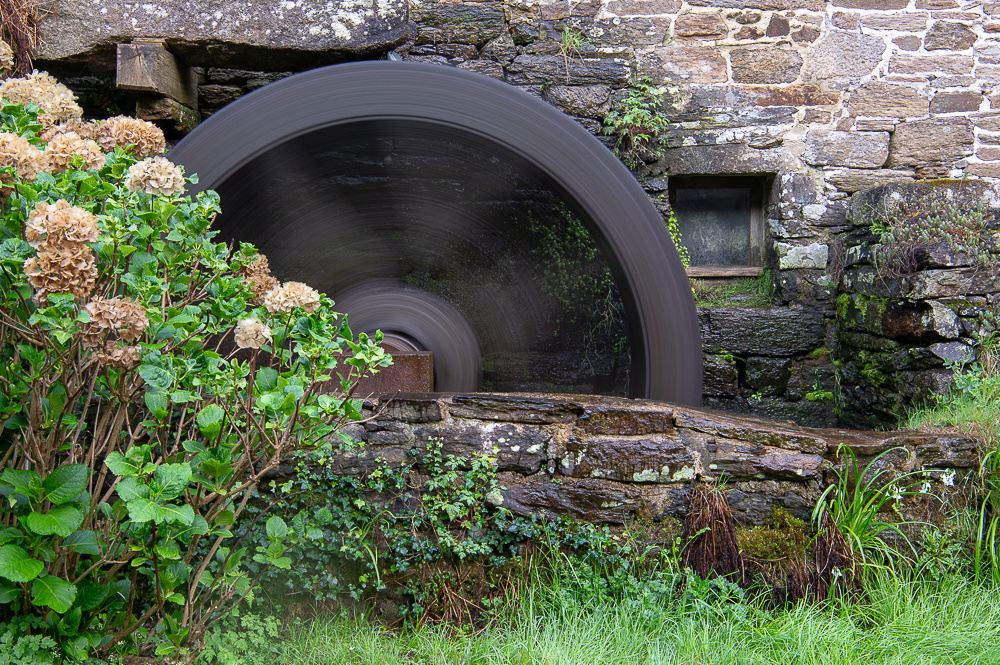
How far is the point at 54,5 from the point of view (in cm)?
197

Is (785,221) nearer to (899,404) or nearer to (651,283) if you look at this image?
(899,404)

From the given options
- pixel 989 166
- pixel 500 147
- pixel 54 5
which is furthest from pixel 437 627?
pixel 989 166

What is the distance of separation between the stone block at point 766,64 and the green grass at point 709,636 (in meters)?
2.69

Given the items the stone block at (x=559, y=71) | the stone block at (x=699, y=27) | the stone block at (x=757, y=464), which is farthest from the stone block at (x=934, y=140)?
the stone block at (x=757, y=464)

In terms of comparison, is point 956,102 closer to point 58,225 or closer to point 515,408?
point 515,408

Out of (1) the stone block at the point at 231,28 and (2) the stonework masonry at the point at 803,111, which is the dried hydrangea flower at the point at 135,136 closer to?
(1) the stone block at the point at 231,28

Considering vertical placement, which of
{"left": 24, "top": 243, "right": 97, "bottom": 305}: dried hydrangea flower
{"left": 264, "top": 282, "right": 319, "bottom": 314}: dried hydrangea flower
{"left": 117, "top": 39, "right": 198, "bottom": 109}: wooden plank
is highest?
{"left": 117, "top": 39, "right": 198, "bottom": 109}: wooden plank

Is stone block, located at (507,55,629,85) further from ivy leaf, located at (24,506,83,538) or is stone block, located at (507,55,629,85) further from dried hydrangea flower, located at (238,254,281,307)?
ivy leaf, located at (24,506,83,538)

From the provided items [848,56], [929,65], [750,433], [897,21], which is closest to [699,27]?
[848,56]

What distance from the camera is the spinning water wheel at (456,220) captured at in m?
1.94

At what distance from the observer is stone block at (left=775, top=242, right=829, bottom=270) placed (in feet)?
10.4

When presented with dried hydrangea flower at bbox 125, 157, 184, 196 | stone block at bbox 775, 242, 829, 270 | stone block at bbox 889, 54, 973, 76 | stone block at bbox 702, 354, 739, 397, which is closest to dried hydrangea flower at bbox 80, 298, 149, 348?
dried hydrangea flower at bbox 125, 157, 184, 196

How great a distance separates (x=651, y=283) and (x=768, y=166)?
1.71 metres

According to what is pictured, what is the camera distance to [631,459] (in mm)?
1550
